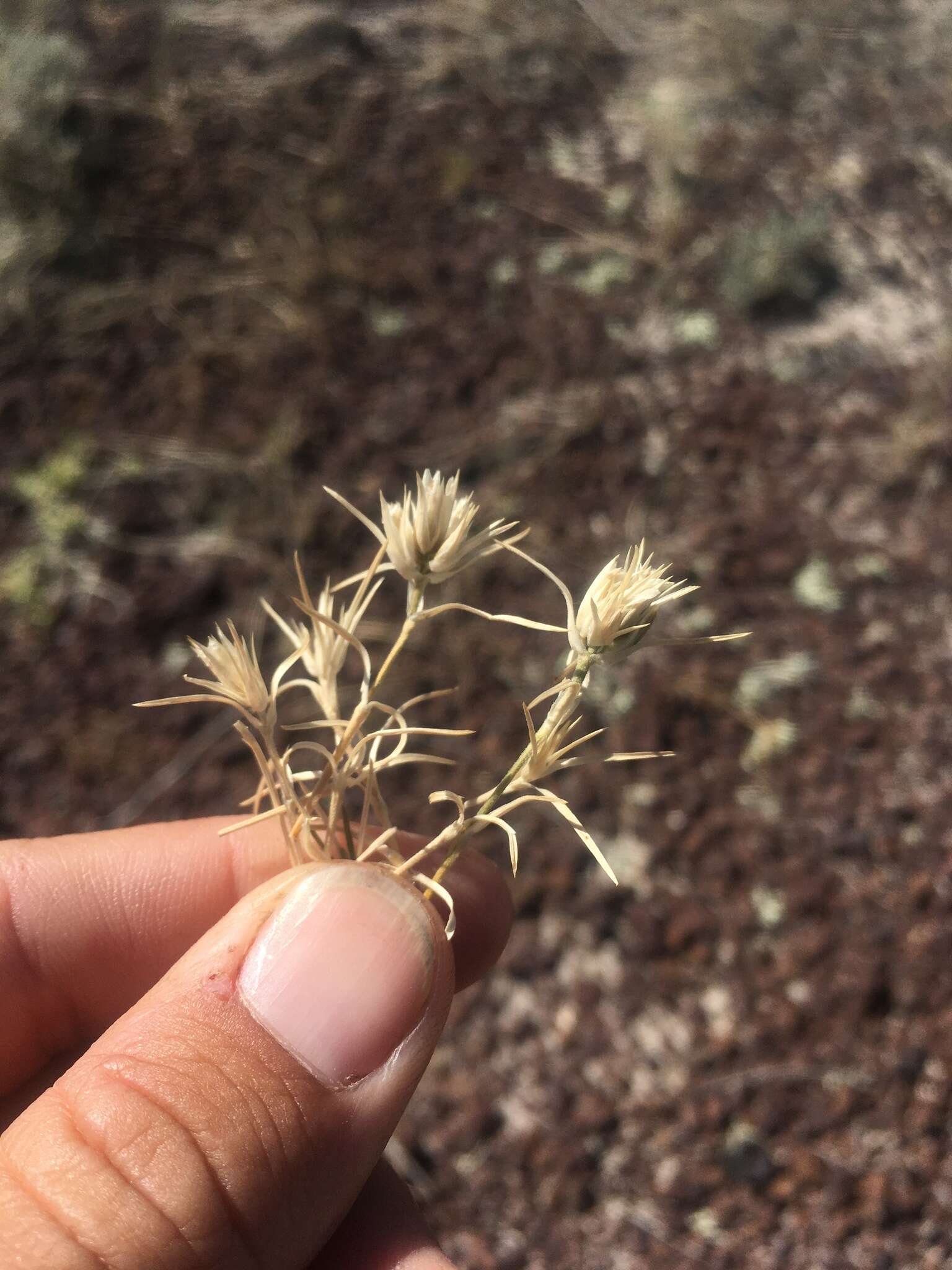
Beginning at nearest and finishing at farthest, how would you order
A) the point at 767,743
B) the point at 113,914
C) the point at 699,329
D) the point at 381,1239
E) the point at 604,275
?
the point at 381,1239, the point at 113,914, the point at 767,743, the point at 699,329, the point at 604,275

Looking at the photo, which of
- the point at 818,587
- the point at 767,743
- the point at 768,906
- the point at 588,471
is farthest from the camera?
the point at 588,471

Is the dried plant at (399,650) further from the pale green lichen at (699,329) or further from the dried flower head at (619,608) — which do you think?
the pale green lichen at (699,329)

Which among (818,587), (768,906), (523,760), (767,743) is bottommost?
(768,906)

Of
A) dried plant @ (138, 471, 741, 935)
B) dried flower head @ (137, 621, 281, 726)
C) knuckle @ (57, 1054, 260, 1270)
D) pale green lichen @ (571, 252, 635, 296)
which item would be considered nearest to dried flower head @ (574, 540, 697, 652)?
dried plant @ (138, 471, 741, 935)

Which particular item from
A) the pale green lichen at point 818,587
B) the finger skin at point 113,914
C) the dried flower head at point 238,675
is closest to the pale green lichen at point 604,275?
the pale green lichen at point 818,587

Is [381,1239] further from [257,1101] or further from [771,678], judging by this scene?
[771,678]

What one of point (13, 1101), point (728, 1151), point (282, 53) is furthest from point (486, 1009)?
point (282, 53)

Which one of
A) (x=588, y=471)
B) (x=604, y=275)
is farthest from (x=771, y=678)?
(x=604, y=275)
